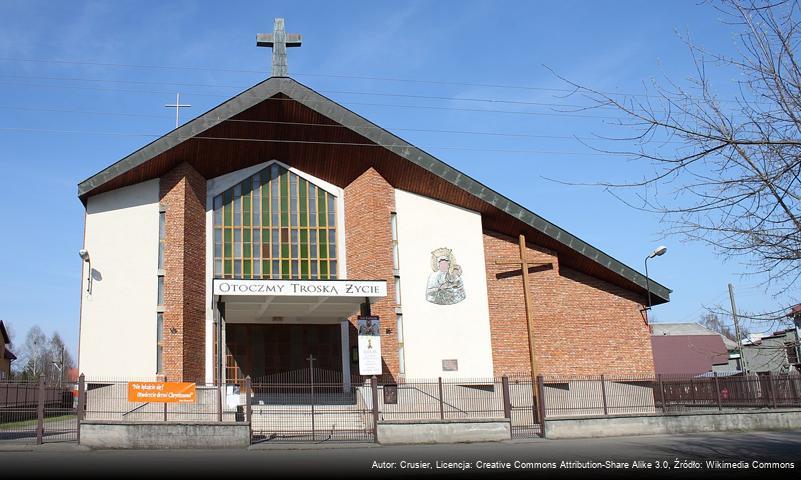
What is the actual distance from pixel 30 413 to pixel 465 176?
15.9 m

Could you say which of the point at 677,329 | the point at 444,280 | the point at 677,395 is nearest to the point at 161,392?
the point at 444,280

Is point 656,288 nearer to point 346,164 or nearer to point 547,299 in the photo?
point 547,299

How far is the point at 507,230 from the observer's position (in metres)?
26.9

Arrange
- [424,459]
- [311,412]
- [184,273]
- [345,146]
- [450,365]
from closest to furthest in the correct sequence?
[424,459]
[311,412]
[184,273]
[450,365]
[345,146]

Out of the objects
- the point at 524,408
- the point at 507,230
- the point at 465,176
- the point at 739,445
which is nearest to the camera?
the point at 739,445

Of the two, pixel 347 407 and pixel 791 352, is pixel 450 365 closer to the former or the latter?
pixel 347 407

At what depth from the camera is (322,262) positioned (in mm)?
25641

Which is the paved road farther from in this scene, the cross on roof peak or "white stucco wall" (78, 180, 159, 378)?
the cross on roof peak

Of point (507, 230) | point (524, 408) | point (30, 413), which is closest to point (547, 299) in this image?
point (507, 230)

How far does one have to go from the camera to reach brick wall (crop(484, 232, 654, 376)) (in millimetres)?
25781

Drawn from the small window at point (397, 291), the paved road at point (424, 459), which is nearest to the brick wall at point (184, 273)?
the paved road at point (424, 459)

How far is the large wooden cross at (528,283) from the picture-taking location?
992 inches

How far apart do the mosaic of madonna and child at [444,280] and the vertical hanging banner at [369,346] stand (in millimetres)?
4010

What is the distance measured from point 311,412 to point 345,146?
9962mm
